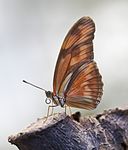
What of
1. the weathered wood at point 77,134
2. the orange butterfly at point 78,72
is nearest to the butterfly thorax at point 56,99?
the orange butterfly at point 78,72

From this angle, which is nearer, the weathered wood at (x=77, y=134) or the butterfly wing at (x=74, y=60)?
the weathered wood at (x=77, y=134)

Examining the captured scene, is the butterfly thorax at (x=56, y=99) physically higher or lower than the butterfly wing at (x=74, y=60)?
lower

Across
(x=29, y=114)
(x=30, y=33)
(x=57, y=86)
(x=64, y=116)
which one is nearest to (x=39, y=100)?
(x=29, y=114)

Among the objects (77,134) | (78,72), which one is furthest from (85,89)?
(77,134)

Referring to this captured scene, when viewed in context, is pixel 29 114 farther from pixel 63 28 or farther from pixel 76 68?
pixel 76 68

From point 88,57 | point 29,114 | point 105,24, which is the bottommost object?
point 29,114

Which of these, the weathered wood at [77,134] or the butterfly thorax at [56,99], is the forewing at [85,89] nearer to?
the butterfly thorax at [56,99]

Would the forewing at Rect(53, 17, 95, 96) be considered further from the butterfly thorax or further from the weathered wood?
the weathered wood
